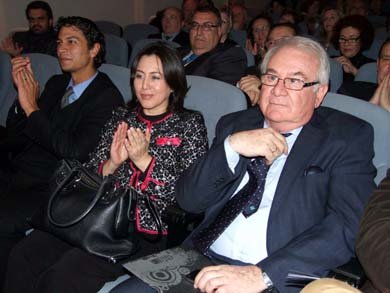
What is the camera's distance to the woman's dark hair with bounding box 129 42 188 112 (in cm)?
207

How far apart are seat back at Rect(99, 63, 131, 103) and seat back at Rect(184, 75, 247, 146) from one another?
390 millimetres

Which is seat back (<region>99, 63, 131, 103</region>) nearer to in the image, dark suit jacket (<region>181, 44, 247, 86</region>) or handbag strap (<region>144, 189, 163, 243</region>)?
dark suit jacket (<region>181, 44, 247, 86</region>)

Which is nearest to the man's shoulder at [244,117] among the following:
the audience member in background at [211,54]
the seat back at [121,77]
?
the seat back at [121,77]

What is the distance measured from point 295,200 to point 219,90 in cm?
79

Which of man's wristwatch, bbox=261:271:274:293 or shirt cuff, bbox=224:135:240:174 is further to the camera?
shirt cuff, bbox=224:135:240:174

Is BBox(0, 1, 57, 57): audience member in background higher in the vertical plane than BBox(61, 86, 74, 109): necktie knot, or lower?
higher

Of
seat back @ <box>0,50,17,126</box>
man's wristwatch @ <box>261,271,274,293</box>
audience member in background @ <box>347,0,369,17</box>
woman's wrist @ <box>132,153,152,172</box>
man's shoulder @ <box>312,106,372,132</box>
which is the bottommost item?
man's wristwatch @ <box>261,271,274,293</box>

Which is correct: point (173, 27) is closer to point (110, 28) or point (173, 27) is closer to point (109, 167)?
point (110, 28)

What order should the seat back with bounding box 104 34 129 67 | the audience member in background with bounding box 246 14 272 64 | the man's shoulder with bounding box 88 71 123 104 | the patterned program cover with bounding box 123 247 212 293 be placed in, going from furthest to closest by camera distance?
the audience member in background with bounding box 246 14 272 64 → the seat back with bounding box 104 34 129 67 → the man's shoulder with bounding box 88 71 123 104 → the patterned program cover with bounding box 123 247 212 293

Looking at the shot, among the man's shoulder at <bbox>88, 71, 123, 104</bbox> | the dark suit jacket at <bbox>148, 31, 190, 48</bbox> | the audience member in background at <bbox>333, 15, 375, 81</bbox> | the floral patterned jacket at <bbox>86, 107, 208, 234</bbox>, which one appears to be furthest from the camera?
the dark suit jacket at <bbox>148, 31, 190, 48</bbox>

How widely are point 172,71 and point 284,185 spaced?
791 millimetres

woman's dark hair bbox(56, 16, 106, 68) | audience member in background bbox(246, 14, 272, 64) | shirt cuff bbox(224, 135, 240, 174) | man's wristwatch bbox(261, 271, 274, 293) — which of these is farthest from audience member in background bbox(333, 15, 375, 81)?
man's wristwatch bbox(261, 271, 274, 293)

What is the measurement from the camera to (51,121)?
Answer: 93.6 inches

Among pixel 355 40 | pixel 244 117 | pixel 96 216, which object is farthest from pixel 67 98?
pixel 355 40
